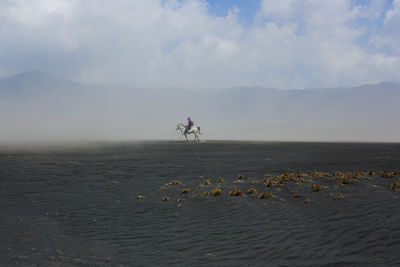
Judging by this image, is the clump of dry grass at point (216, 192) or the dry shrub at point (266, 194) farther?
the clump of dry grass at point (216, 192)

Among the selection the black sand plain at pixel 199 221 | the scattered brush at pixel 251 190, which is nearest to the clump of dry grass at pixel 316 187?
the black sand plain at pixel 199 221

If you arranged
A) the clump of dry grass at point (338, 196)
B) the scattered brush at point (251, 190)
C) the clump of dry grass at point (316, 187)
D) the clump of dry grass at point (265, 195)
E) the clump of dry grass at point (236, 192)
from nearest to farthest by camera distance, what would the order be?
the clump of dry grass at point (338, 196), the clump of dry grass at point (265, 195), the clump of dry grass at point (236, 192), the clump of dry grass at point (316, 187), the scattered brush at point (251, 190)

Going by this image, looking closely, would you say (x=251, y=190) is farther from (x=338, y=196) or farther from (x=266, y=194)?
(x=338, y=196)

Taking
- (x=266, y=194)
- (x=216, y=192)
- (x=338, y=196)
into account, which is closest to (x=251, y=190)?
(x=266, y=194)

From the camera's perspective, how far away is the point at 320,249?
7.71m

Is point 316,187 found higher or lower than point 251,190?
higher

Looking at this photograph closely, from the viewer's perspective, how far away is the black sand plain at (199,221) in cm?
748

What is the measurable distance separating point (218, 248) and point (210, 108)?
17319 centimetres

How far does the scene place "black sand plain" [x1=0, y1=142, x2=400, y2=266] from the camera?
7.48 m

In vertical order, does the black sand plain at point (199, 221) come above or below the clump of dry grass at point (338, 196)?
below

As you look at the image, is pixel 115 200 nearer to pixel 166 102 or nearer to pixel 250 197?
pixel 250 197

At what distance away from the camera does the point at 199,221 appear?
33.2ft

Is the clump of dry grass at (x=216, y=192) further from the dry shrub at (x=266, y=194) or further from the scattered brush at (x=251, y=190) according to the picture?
the dry shrub at (x=266, y=194)

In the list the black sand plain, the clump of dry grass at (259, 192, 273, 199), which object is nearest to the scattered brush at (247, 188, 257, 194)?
the black sand plain
